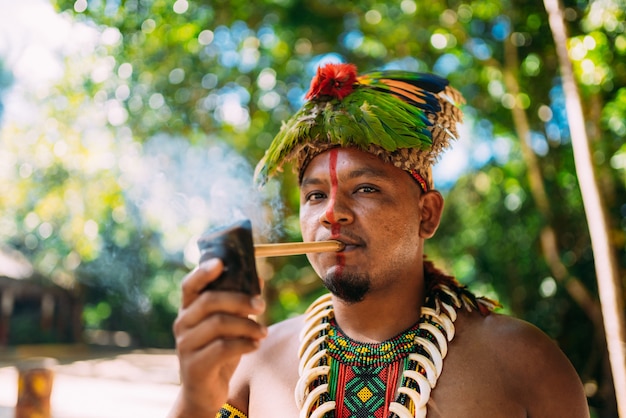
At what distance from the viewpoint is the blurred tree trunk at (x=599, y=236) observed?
324cm

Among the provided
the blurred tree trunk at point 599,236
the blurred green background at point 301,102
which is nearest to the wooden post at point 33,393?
the blurred green background at point 301,102

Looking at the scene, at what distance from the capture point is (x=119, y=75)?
25.7 feet

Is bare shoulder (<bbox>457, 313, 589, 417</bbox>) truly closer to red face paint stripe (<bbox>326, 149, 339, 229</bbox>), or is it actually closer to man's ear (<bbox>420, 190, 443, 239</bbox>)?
man's ear (<bbox>420, 190, 443, 239</bbox>)

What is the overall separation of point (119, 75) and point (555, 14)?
5787 mm

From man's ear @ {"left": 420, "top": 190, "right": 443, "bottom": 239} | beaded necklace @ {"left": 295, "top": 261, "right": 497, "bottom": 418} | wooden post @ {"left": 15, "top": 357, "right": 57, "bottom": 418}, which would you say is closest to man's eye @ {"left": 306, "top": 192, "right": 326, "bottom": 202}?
man's ear @ {"left": 420, "top": 190, "right": 443, "bottom": 239}

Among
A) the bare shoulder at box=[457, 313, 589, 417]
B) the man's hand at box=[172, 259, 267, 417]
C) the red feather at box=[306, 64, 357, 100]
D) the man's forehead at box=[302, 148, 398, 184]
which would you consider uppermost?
the red feather at box=[306, 64, 357, 100]

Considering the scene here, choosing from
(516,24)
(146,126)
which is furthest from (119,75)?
(516,24)

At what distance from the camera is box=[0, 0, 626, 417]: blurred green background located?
20.2 ft

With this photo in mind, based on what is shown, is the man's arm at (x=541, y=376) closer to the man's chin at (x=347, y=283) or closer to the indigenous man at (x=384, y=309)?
the indigenous man at (x=384, y=309)

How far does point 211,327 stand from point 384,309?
104 centimetres

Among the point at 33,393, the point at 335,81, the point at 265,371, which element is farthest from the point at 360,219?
the point at 33,393

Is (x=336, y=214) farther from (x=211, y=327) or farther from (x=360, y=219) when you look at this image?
(x=211, y=327)

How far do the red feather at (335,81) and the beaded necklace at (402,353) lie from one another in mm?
853

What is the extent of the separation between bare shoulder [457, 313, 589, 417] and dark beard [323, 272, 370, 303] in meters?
0.45
